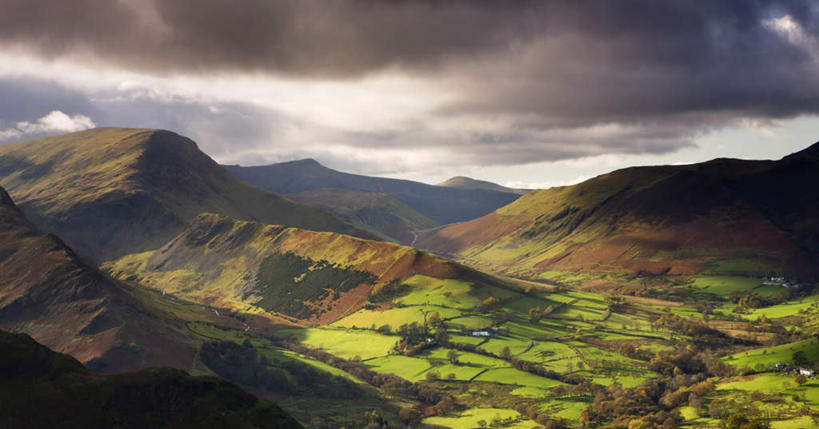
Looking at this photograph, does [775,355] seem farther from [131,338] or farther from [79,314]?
[79,314]

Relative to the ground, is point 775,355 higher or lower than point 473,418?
higher

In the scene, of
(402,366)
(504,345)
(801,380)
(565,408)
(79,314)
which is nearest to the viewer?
(801,380)

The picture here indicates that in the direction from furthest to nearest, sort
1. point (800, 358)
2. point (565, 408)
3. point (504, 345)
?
point (504, 345)
point (800, 358)
point (565, 408)

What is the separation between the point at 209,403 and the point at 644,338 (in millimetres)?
170693

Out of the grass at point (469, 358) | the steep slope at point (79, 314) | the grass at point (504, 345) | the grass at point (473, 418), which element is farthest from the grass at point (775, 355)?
the steep slope at point (79, 314)

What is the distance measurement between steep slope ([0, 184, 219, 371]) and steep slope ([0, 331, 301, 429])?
214 ft

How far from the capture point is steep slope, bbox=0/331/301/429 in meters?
62.2

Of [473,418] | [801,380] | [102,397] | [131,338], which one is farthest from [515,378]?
[102,397]

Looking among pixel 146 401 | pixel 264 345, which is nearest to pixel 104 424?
pixel 146 401

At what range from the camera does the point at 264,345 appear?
185m

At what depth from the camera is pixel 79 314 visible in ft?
480

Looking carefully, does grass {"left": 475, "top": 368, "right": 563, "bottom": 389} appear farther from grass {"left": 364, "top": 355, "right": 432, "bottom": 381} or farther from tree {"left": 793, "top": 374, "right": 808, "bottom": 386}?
tree {"left": 793, "top": 374, "right": 808, "bottom": 386}

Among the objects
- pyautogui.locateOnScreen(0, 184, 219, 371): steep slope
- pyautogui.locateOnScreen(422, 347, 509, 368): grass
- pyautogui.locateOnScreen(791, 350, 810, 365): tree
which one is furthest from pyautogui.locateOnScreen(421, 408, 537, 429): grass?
pyautogui.locateOnScreen(791, 350, 810, 365): tree

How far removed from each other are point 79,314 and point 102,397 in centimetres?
9831
